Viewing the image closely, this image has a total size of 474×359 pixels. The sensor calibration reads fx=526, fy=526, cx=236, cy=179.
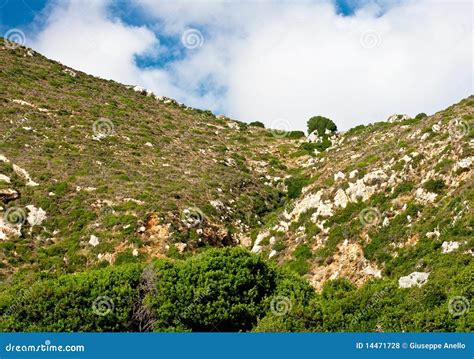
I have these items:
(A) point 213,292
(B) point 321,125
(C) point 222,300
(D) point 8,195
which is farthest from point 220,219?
(B) point 321,125

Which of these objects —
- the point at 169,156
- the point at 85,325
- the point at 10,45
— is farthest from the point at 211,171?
the point at 10,45

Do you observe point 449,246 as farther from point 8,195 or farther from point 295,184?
point 8,195

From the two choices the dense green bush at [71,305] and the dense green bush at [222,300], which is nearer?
the dense green bush at [222,300]

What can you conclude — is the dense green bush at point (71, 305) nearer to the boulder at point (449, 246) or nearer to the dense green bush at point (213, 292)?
the dense green bush at point (213, 292)

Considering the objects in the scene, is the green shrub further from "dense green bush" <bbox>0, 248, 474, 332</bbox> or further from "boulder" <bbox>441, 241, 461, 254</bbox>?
"dense green bush" <bbox>0, 248, 474, 332</bbox>

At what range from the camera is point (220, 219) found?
41156mm

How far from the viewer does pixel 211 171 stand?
51.6 metres

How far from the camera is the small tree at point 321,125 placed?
237 ft

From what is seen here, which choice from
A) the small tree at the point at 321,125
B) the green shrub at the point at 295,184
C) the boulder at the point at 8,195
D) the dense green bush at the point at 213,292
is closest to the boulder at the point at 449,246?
the dense green bush at the point at 213,292

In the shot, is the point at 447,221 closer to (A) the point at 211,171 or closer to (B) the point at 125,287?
(B) the point at 125,287

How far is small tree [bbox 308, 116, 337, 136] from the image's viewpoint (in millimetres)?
72188

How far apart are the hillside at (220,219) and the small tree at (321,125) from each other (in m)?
3.12

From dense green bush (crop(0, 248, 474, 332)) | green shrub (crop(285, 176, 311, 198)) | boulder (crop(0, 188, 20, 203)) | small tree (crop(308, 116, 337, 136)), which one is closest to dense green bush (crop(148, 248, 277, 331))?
dense green bush (crop(0, 248, 474, 332))

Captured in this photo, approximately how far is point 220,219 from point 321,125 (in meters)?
36.3
